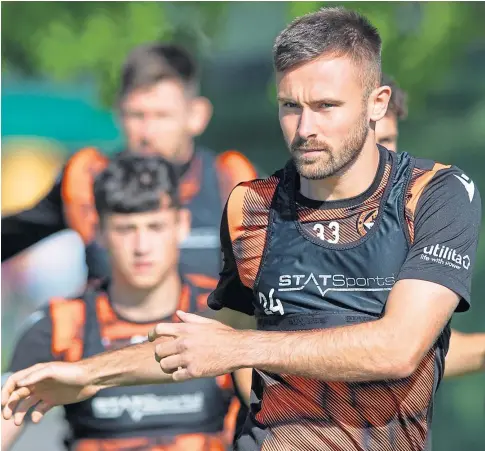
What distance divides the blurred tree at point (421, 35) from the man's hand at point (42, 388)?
130 inches

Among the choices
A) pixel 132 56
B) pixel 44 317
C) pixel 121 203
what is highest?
pixel 132 56

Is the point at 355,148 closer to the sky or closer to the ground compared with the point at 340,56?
closer to the ground

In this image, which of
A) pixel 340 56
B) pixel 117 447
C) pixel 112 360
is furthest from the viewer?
pixel 117 447

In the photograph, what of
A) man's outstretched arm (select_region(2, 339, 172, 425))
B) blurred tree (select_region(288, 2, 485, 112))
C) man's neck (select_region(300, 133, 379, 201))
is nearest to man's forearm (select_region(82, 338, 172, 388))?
man's outstretched arm (select_region(2, 339, 172, 425))

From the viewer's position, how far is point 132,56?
19.7ft

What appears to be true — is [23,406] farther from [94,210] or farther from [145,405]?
[94,210]

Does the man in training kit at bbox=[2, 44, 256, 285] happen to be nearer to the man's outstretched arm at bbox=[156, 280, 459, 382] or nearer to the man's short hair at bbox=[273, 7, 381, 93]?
the man's short hair at bbox=[273, 7, 381, 93]

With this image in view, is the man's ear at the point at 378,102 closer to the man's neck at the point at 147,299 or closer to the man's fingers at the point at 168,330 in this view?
the man's fingers at the point at 168,330

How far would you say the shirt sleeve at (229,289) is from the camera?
131 inches

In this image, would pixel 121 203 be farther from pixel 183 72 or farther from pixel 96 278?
pixel 183 72

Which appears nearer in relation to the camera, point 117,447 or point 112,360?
point 112,360

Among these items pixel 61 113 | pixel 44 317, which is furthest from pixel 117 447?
pixel 61 113

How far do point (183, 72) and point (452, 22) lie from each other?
5.34 feet

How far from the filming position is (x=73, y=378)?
3.28m
